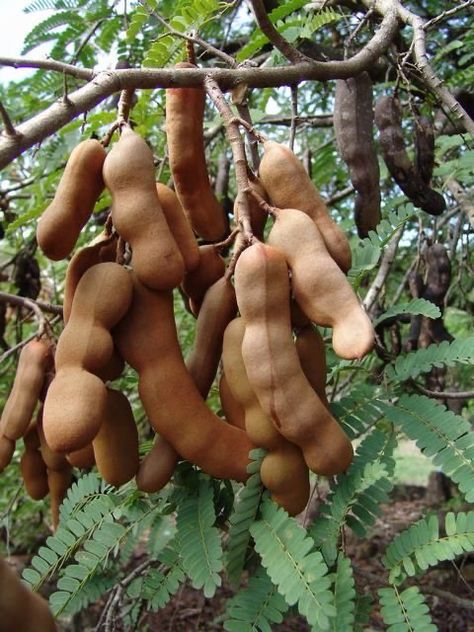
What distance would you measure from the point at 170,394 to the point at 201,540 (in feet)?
1.01

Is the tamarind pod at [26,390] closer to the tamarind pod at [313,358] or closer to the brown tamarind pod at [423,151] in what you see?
the tamarind pod at [313,358]

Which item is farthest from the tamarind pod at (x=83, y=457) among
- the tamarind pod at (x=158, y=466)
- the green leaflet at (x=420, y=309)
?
the green leaflet at (x=420, y=309)

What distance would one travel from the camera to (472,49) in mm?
2975

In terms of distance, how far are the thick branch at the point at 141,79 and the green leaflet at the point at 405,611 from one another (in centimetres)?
99

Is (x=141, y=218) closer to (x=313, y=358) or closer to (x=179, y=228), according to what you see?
(x=179, y=228)

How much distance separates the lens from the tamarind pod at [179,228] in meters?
1.30

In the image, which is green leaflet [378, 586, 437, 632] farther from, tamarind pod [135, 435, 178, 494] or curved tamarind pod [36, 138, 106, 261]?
curved tamarind pod [36, 138, 106, 261]

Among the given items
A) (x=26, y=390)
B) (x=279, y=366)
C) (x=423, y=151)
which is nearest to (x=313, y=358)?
(x=279, y=366)

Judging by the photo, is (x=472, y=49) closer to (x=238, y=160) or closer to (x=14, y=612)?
(x=238, y=160)

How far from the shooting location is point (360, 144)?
192cm

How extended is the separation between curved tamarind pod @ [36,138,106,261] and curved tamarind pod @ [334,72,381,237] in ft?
2.80

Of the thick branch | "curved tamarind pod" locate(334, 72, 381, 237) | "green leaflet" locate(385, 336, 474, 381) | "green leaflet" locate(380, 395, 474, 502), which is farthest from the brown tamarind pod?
"green leaflet" locate(380, 395, 474, 502)

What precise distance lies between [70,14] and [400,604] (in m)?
3.00

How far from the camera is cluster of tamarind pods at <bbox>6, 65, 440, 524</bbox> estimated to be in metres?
1.10
